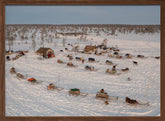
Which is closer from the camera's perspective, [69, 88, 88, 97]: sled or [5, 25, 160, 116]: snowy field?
[5, 25, 160, 116]: snowy field

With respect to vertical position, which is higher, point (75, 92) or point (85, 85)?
point (85, 85)

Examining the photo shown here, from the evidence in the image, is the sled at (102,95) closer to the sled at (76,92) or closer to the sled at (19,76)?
the sled at (76,92)

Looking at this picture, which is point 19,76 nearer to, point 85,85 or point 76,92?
point 76,92

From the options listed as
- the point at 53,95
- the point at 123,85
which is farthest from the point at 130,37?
the point at 53,95

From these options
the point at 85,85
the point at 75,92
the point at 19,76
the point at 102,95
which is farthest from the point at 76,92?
the point at 19,76

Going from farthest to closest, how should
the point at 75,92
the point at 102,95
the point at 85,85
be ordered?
1. the point at 85,85
2. the point at 75,92
3. the point at 102,95

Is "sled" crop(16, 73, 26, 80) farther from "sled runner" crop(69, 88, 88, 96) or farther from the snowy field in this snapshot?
"sled runner" crop(69, 88, 88, 96)

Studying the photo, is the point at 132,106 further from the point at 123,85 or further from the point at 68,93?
the point at 68,93

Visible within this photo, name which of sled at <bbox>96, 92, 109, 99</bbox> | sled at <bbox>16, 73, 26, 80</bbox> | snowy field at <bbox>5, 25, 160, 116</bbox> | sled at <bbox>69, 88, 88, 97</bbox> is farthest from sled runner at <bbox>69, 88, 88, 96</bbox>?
sled at <bbox>16, 73, 26, 80</bbox>

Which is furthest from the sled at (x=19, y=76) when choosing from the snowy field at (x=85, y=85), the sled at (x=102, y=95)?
the sled at (x=102, y=95)
